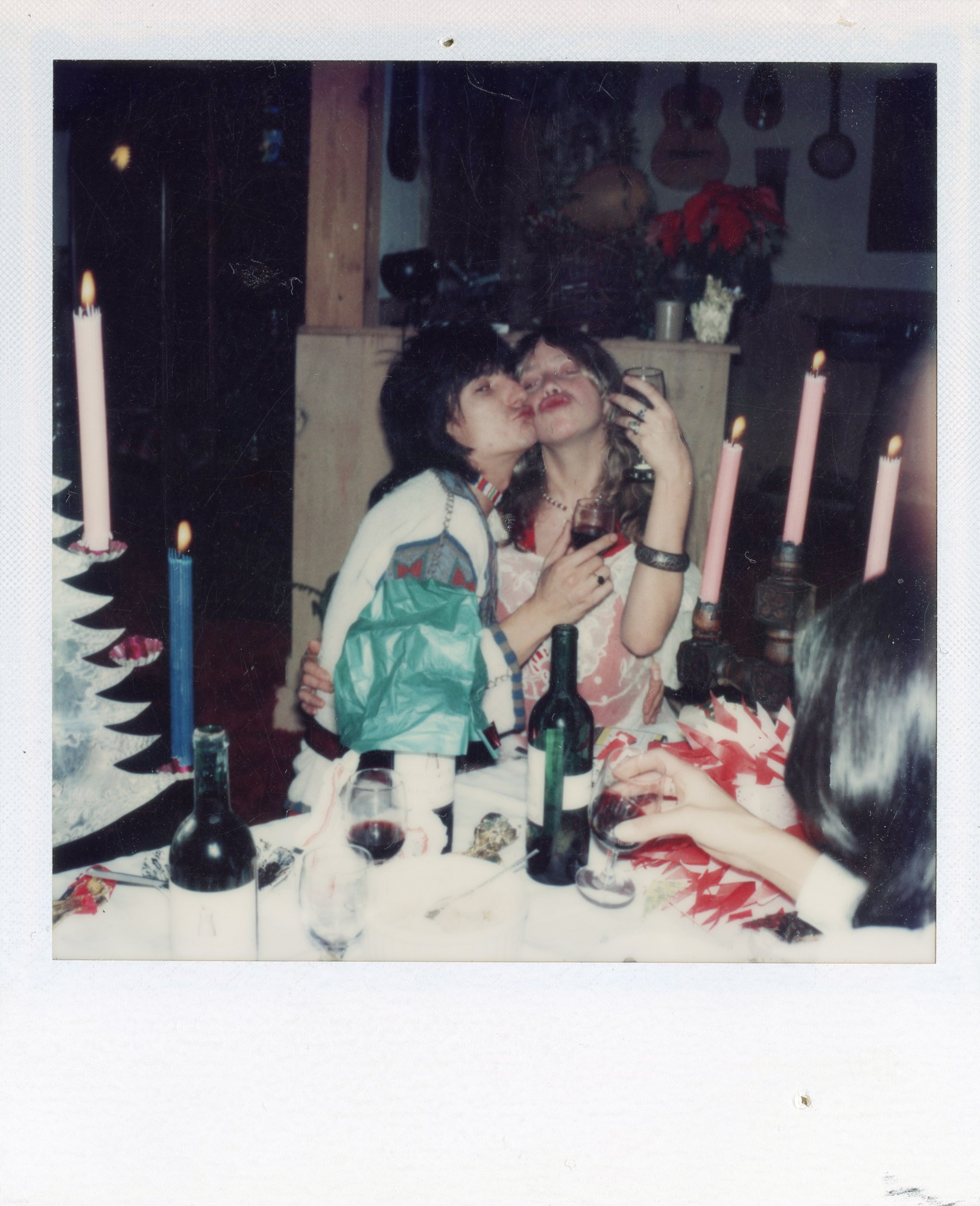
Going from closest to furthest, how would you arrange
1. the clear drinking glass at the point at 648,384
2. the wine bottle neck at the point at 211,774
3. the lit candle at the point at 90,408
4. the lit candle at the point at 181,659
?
the wine bottle neck at the point at 211,774
the lit candle at the point at 181,659
the lit candle at the point at 90,408
the clear drinking glass at the point at 648,384

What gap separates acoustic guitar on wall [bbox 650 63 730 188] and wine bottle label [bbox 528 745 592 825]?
2.46ft

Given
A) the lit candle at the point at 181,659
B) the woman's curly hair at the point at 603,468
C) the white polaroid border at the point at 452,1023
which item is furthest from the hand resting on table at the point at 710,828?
the lit candle at the point at 181,659

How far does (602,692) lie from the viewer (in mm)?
1225

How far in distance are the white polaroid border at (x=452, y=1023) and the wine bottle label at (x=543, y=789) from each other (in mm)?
180

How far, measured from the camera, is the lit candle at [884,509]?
1.05 meters

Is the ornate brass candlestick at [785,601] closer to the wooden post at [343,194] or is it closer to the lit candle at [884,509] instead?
the lit candle at [884,509]

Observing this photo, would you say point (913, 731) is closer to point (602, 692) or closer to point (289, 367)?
point (602, 692)

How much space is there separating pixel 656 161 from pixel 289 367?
1.77 feet


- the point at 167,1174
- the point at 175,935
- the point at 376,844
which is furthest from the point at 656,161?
the point at 167,1174

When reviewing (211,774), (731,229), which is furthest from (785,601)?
(211,774)

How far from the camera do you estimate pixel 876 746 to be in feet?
3.34

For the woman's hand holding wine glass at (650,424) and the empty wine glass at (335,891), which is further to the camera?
the woman's hand holding wine glass at (650,424)

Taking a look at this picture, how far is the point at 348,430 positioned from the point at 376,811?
1.66 feet

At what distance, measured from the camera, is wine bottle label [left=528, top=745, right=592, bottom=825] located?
937 millimetres
